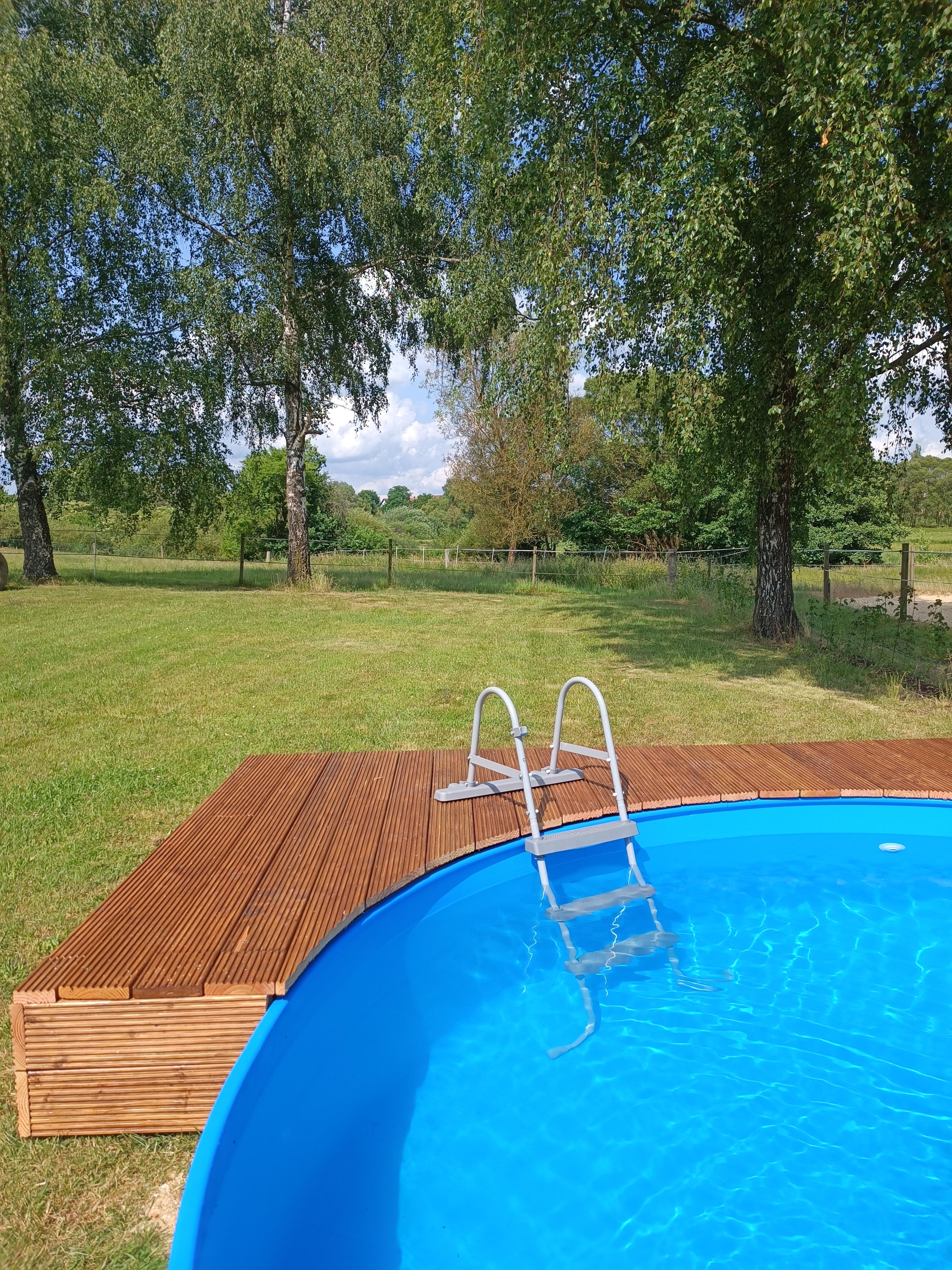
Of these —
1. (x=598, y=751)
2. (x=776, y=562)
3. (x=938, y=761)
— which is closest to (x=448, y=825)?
(x=598, y=751)

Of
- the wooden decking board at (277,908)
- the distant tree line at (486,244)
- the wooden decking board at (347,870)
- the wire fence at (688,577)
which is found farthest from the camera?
the wire fence at (688,577)

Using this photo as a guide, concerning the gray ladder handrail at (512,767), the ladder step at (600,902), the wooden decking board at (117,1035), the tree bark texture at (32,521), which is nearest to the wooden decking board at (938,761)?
the ladder step at (600,902)

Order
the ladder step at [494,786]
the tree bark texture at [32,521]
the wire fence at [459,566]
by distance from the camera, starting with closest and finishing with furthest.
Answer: the ladder step at [494,786], the tree bark texture at [32,521], the wire fence at [459,566]

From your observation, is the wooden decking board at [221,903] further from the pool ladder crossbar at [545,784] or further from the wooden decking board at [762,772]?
the wooden decking board at [762,772]

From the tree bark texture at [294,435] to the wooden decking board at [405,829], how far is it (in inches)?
510

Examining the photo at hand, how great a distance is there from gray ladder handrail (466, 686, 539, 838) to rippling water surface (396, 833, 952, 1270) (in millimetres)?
453

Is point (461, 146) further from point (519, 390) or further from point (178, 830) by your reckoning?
point (178, 830)

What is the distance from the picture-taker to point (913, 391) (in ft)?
28.4

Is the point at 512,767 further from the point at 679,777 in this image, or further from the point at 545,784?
the point at 679,777

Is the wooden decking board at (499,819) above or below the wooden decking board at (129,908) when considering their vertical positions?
below

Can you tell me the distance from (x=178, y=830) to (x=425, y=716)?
3.07 m

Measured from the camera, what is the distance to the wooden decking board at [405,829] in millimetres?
3272

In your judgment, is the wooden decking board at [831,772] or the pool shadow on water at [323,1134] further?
the wooden decking board at [831,772]

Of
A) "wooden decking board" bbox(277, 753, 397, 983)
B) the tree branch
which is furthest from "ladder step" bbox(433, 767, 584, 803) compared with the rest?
the tree branch
